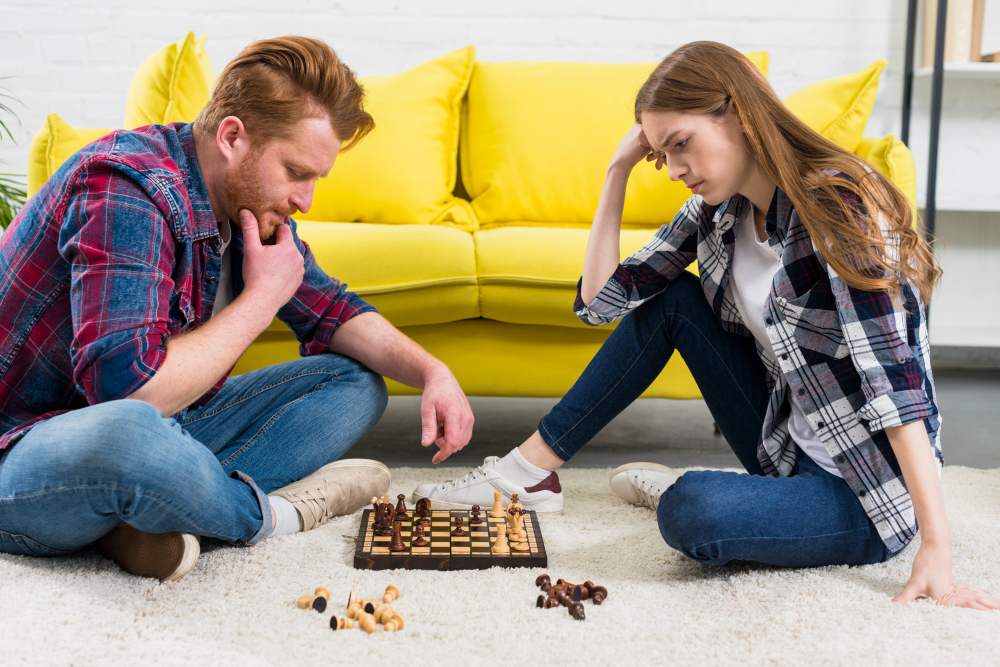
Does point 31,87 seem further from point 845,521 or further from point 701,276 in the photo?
point 845,521

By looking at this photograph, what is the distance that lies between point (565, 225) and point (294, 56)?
1288 millimetres

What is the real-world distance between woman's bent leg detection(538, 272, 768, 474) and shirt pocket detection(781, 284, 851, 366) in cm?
19

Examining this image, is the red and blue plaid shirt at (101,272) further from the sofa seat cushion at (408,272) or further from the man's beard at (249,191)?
the sofa seat cushion at (408,272)

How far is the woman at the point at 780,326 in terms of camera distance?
1.08 meters

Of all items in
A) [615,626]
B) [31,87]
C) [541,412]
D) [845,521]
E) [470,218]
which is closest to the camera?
[615,626]

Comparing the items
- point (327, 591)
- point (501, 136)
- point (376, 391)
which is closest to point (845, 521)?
point (327, 591)

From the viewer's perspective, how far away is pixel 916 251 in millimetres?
1110

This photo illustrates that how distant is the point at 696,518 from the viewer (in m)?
1.10

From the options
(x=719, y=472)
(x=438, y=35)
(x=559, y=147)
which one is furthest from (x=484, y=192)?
(x=719, y=472)

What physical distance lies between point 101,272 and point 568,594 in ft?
2.49

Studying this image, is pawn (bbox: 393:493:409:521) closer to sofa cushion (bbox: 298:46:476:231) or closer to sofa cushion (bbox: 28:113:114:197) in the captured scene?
sofa cushion (bbox: 298:46:476:231)

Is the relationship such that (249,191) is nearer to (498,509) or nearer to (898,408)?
(498,509)

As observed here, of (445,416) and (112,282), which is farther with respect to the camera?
(445,416)

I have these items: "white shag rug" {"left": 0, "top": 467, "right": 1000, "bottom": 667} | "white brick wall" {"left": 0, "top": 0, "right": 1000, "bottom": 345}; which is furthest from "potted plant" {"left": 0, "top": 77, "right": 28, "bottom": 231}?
"white shag rug" {"left": 0, "top": 467, "right": 1000, "bottom": 667}
